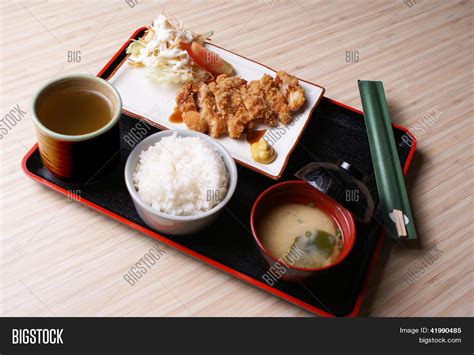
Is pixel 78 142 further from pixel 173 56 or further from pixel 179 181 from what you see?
pixel 173 56

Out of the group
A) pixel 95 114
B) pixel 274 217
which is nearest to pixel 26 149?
pixel 95 114

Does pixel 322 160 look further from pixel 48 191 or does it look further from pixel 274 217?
pixel 48 191

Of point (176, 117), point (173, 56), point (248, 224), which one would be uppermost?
point (173, 56)

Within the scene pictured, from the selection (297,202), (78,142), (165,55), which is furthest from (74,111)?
(297,202)

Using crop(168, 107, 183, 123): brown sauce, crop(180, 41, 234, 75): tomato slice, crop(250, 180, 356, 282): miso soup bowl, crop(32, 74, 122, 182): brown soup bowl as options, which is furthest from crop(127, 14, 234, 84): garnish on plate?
crop(250, 180, 356, 282): miso soup bowl

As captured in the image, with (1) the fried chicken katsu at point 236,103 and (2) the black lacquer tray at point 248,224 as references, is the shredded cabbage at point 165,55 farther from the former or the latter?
(2) the black lacquer tray at point 248,224

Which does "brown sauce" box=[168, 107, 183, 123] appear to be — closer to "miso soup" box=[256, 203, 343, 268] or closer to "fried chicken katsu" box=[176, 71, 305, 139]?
"fried chicken katsu" box=[176, 71, 305, 139]
